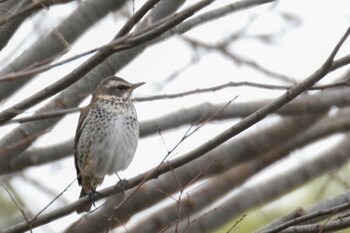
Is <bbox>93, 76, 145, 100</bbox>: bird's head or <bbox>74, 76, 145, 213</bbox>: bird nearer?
<bbox>74, 76, 145, 213</bbox>: bird

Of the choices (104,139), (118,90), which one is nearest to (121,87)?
(118,90)

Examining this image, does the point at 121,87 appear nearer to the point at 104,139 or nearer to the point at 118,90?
the point at 118,90

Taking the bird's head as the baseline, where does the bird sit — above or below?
below

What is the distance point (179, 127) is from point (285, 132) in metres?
1.14

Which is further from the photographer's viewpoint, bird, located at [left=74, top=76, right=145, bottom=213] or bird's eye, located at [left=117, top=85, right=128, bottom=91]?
bird's eye, located at [left=117, top=85, right=128, bottom=91]

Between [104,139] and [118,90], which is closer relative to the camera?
[104,139]

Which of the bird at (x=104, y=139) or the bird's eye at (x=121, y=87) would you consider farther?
the bird's eye at (x=121, y=87)

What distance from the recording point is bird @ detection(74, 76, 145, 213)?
801 centimetres

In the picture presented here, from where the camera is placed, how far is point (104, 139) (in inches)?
317

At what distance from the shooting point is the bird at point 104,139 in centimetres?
Result: 801

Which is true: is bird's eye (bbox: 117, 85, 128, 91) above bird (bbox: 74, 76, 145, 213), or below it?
above

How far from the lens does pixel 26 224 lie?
5547 millimetres

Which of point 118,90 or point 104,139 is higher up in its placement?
point 118,90

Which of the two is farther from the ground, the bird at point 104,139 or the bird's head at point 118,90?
the bird's head at point 118,90
